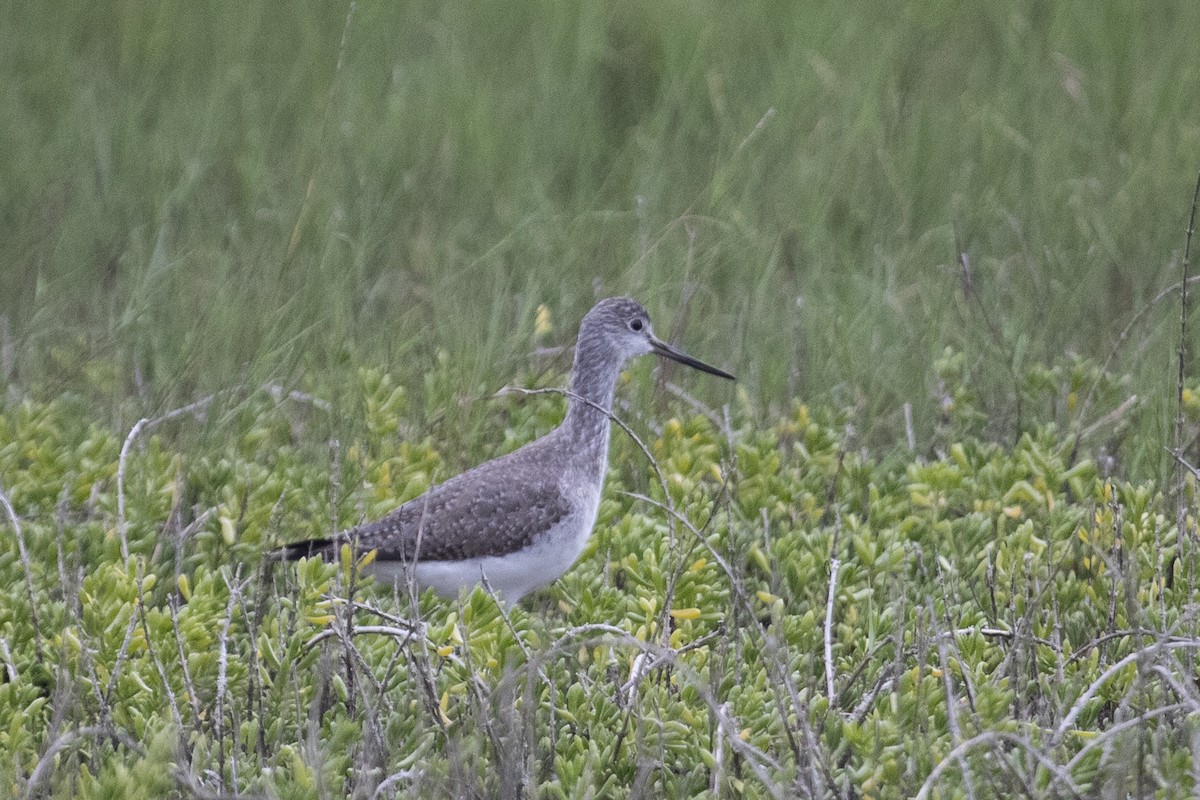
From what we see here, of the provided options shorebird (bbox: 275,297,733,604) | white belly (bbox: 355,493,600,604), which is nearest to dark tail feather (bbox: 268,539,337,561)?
shorebird (bbox: 275,297,733,604)

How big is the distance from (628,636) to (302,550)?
1666 mm

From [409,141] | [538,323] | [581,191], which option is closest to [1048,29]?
[581,191]

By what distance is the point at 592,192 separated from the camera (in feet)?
27.9

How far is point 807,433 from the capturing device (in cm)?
584

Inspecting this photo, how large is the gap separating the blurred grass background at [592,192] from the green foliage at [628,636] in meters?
0.66

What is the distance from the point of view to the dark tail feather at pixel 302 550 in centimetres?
483

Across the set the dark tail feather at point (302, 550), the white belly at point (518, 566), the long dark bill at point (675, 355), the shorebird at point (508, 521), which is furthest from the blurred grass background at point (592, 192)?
the dark tail feather at point (302, 550)

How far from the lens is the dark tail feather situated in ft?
15.8

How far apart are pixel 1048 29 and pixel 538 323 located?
4.63 m

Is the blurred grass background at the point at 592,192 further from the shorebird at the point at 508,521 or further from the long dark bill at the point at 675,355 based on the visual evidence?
the shorebird at the point at 508,521

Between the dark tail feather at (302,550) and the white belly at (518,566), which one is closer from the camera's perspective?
the dark tail feather at (302,550)

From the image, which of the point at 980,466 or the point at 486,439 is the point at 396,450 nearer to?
the point at 486,439

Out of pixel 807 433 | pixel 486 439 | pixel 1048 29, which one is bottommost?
pixel 486 439

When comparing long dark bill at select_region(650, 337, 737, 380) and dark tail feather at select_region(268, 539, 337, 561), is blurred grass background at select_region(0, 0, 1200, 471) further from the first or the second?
dark tail feather at select_region(268, 539, 337, 561)
